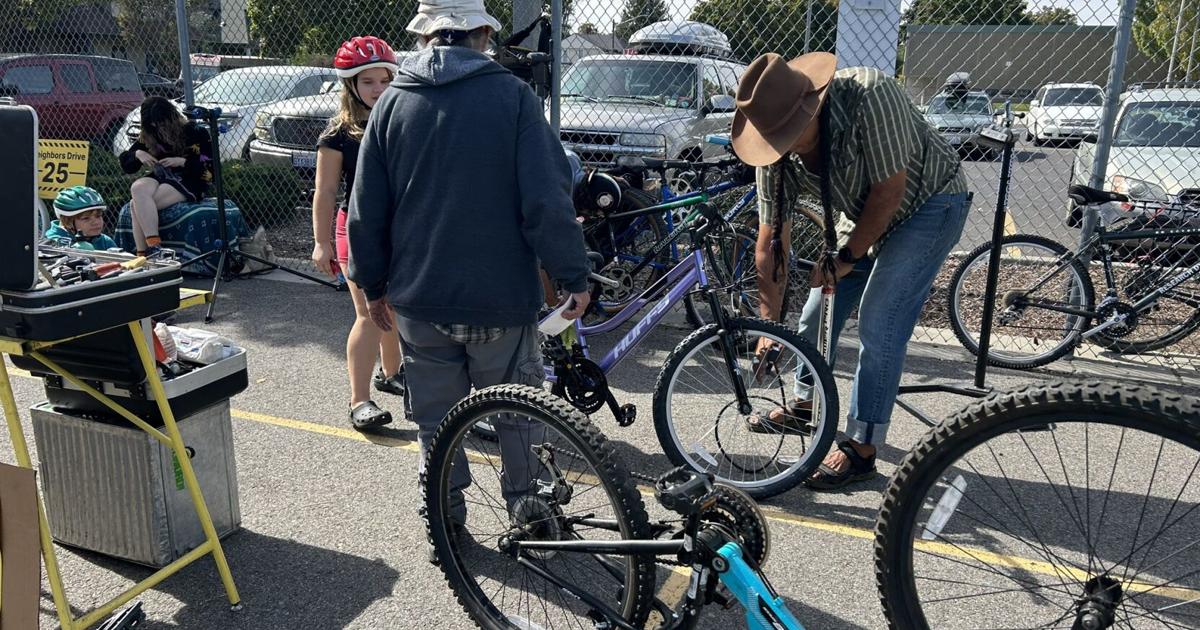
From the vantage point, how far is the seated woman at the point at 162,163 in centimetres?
662

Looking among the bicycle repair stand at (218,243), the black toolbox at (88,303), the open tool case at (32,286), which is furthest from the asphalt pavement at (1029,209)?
the open tool case at (32,286)

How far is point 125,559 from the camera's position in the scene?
3.21 metres

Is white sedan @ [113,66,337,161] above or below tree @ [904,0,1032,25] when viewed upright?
below

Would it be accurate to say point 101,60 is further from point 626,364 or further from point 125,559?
point 125,559

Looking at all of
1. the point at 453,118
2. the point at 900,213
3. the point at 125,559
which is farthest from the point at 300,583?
the point at 900,213

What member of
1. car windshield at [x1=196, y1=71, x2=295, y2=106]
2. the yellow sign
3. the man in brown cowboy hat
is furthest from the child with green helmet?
car windshield at [x1=196, y1=71, x2=295, y2=106]

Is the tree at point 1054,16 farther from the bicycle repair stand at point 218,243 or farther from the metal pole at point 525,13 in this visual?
the bicycle repair stand at point 218,243

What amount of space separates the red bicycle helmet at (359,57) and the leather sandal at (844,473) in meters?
2.69

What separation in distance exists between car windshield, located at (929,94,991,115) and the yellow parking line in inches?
185

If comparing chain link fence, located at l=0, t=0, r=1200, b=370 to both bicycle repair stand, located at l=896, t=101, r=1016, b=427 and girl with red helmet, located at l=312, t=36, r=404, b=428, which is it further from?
girl with red helmet, located at l=312, t=36, r=404, b=428

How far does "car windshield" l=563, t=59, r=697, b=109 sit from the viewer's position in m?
9.41

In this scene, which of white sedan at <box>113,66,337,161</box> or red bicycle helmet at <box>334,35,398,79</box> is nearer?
red bicycle helmet at <box>334,35,398,79</box>

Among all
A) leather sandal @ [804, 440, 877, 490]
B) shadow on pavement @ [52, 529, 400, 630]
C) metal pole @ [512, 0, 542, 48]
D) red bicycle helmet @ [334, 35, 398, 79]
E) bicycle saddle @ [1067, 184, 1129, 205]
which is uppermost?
metal pole @ [512, 0, 542, 48]

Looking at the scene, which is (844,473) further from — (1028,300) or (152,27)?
(152,27)
